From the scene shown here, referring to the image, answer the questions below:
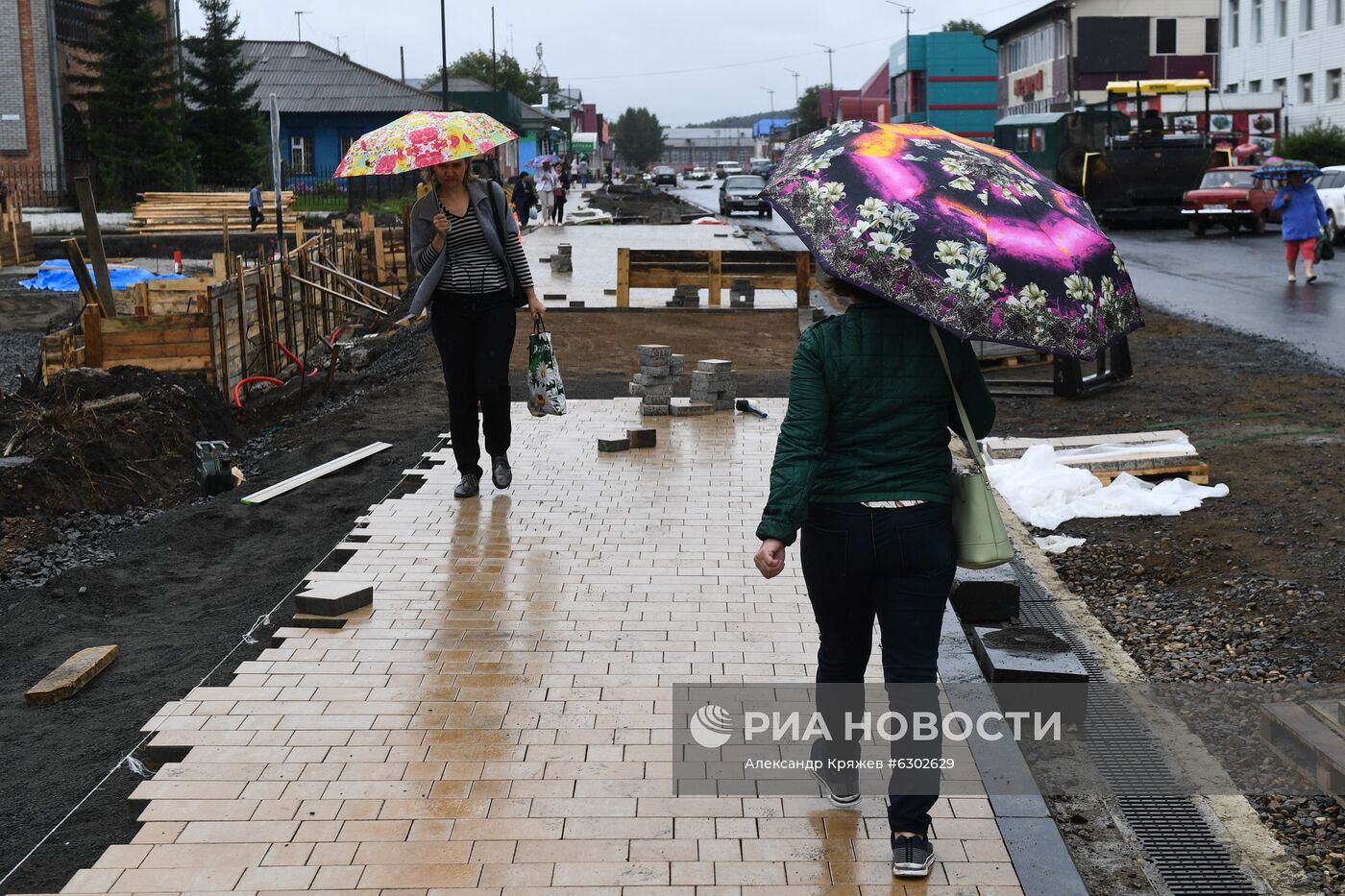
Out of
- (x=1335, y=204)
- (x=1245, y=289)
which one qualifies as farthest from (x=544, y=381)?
(x=1335, y=204)

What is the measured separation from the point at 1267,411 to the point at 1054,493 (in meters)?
3.32

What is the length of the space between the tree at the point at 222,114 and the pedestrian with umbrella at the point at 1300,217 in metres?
39.1

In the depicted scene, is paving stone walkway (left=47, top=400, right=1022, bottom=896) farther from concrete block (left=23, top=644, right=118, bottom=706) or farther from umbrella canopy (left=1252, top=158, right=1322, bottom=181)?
umbrella canopy (left=1252, top=158, right=1322, bottom=181)

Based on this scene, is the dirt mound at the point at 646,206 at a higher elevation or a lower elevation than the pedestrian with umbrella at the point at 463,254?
higher

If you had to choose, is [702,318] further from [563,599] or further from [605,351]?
[563,599]

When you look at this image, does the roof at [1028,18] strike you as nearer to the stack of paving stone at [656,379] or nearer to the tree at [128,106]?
the tree at [128,106]

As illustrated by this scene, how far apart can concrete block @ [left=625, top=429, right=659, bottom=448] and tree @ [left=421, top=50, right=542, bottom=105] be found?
9959 centimetres

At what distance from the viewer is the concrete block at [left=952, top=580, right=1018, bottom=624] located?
6.14 meters

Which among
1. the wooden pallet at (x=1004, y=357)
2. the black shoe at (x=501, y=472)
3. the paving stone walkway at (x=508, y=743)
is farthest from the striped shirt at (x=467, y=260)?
the wooden pallet at (x=1004, y=357)

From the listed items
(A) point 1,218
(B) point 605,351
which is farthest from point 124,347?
(A) point 1,218

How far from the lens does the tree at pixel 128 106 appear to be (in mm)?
44344

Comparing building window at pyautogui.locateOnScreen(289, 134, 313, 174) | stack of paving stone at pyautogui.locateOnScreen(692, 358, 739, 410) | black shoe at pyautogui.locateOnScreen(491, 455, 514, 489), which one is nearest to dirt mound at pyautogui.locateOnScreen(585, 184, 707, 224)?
building window at pyautogui.locateOnScreen(289, 134, 313, 174)

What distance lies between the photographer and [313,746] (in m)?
4.74

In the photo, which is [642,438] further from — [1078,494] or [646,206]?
[646,206]
